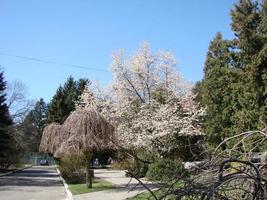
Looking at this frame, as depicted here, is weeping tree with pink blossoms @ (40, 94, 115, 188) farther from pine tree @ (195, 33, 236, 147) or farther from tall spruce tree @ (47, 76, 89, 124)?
tall spruce tree @ (47, 76, 89, 124)

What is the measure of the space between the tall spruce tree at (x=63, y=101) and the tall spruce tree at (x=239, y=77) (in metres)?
34.2

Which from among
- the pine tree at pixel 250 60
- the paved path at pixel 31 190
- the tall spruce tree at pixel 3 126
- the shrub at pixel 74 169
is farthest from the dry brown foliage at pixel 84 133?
the tall spruce tree at pixel 3 126

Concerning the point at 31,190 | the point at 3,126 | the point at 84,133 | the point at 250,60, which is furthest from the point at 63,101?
the point at 84,133

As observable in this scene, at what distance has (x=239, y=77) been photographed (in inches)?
1527

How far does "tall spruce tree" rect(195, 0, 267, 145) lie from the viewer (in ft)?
117

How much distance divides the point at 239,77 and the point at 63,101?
141ft

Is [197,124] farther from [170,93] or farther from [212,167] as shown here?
[212,167]


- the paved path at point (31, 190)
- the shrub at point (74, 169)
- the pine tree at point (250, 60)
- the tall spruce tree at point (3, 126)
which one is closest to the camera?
the paved path at point (31, 190)

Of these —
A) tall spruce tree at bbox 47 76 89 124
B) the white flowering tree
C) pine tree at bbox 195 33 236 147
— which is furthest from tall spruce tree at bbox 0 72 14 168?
tall spruce tree at bbox 47 76 89 124

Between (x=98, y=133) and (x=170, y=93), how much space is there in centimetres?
1427

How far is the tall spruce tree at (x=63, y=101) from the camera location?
74.8 metres

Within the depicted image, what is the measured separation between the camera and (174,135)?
35.5 meters

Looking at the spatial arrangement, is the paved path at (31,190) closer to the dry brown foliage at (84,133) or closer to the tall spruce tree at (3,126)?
the dry brown foliage at (84,133)

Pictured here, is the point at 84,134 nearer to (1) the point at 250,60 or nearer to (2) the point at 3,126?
(1) the point at 250,60
